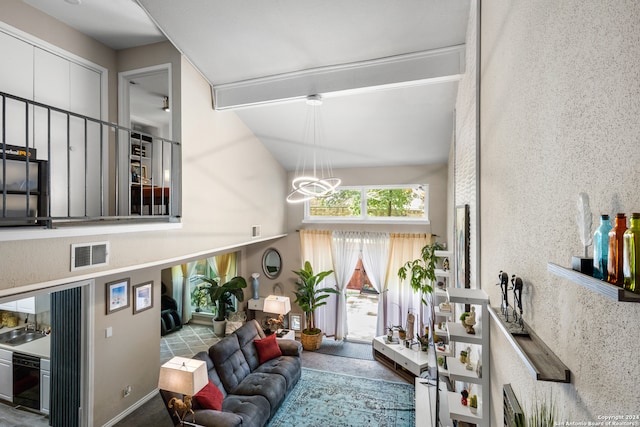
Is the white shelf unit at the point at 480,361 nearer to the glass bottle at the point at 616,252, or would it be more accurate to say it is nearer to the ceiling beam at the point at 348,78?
the glass bottle at the point at 616,252

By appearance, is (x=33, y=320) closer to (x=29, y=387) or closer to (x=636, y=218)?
(x=29, y=387)

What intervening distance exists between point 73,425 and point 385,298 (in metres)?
5.00

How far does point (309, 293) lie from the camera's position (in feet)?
20.5

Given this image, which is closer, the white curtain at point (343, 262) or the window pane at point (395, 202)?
the window pane at point (395, 202)

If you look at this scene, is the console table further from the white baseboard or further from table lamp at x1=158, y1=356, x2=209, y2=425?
the white baseboard

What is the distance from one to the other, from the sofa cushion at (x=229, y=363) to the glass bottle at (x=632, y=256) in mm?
4514

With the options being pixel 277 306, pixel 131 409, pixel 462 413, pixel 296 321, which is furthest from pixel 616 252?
pixel 296 321

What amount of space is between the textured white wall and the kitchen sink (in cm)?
592

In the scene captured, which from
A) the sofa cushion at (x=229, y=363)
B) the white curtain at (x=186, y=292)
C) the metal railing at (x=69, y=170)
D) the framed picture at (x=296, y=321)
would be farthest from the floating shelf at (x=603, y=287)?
the white curtain at (x=186, y=292)

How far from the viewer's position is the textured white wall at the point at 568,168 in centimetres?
63

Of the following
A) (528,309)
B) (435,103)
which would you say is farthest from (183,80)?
(528,309)

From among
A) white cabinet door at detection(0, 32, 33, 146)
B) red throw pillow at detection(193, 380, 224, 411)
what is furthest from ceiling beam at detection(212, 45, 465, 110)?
red throw pillow at detection(193, 380, 224, 411)

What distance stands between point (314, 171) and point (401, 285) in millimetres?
2802

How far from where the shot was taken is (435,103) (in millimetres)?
4094
